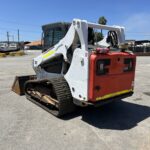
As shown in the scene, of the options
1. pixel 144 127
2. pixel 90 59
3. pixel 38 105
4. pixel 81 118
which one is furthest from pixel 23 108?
pixel 144 127

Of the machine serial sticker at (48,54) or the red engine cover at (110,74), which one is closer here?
the red engine cover at (110,74)

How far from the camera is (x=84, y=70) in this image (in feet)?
15.7

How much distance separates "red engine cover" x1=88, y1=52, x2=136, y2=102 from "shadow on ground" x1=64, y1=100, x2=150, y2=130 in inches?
24.9

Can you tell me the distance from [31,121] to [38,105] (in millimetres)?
1237

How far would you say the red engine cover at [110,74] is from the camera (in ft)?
15.5

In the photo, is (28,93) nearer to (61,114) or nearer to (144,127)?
(61,114)

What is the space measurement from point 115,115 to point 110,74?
1.30 meters

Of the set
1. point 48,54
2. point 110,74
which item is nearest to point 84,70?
point 110,74

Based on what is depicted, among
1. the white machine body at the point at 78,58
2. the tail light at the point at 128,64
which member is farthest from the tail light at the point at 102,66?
the tail light at the point at 128,64

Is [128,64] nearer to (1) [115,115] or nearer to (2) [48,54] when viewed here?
(1) [115,115]

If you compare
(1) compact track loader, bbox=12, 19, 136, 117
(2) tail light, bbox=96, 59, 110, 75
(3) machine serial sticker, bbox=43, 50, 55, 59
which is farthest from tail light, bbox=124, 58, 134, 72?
(3) machine serial sticker, bbox=43, 50, 55, 59

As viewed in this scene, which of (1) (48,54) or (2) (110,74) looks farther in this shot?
(1) (48,54)

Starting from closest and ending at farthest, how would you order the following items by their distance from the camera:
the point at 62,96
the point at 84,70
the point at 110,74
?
1. the point at 84,70
2. the point at 110,74
3. the point at 62,96

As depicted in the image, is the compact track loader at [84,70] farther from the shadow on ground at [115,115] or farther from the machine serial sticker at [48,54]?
the shadow on ground at [115,115]
